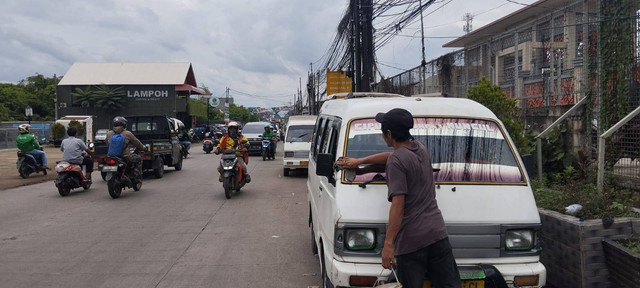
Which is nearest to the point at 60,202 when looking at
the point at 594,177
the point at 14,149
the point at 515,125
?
the point at 515,125

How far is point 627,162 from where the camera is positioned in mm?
7273

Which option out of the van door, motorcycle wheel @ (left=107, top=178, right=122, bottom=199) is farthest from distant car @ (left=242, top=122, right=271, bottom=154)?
the van door

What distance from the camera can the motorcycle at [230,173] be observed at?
11801mm

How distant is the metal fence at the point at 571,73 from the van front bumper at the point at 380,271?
382cm

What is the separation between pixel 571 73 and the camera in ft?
31.8

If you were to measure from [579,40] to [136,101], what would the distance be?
47.9 meters

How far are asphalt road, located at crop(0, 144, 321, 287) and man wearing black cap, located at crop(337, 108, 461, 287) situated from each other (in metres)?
2.39

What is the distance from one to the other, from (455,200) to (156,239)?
203 inches

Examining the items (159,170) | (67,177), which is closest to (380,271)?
(67,177)

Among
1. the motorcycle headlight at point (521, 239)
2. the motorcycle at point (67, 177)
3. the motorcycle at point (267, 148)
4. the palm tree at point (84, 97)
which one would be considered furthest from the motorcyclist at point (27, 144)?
the palm tree at point (84, 97)

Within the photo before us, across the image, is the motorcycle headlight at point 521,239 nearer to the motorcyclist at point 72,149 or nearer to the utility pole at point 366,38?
the motorcyclist at point 72,149

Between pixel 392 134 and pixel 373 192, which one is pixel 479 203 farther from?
pixel 392 134

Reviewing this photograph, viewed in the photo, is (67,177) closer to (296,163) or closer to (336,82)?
(296,163)

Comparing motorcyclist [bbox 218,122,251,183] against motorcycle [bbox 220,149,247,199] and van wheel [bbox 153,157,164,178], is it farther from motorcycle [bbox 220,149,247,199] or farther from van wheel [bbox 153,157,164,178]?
van wheel [bbox 153,157,164,178]
